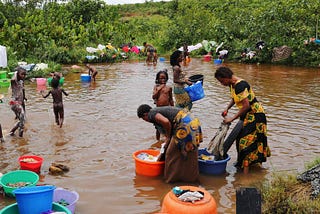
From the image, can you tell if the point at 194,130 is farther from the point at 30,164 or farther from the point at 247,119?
the point at 30,164

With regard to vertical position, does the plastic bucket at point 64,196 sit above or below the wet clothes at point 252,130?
below

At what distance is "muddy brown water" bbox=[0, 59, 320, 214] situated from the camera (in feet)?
17.2

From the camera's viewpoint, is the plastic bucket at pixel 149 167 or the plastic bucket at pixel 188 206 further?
the plastic bucket at pixel 149 167

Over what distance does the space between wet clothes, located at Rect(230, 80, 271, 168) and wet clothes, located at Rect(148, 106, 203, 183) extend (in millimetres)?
833

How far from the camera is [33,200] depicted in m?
3.88

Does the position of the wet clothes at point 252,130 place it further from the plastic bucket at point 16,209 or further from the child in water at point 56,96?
the child in water at point 56,96

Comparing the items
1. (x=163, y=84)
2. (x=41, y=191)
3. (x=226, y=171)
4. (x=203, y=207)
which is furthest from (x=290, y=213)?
(x=163, y=84)

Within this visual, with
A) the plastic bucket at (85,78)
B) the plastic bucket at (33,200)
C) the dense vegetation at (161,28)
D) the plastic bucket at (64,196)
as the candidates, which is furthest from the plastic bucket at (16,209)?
the dense vegetation at (161,28)

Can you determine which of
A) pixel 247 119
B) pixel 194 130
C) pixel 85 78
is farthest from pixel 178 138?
pixel 85 78

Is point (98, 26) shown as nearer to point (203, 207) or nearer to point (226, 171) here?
point (226, 171)

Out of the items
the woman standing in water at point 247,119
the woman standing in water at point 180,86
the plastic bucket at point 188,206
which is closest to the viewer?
the plastic bucket at point 188,206

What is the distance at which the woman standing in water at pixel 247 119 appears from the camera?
5.46 meters

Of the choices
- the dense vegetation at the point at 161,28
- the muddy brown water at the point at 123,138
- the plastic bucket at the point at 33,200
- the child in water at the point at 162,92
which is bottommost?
the muddy brown water at the point at 123,138

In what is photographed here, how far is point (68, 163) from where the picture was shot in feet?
20.7
